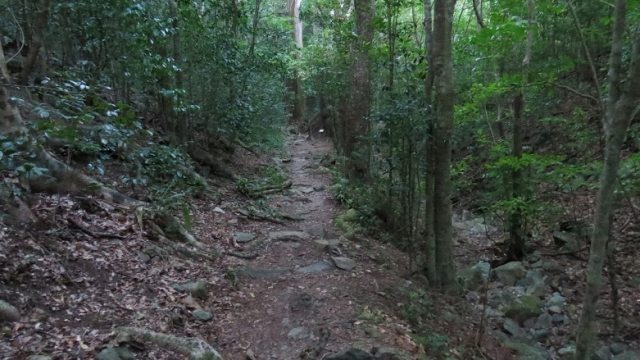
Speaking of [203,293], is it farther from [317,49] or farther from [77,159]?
[317,49]

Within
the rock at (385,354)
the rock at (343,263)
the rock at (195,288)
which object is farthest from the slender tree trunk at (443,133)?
the rock at (195,288)

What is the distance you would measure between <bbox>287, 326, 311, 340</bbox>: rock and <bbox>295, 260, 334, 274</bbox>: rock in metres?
1.59

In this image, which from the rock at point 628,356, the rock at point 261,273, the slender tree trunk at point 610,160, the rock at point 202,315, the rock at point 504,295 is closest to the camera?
the slender tree trunk at point 610,160

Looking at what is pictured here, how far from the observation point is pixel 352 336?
16.6 feet

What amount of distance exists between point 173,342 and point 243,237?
12.2ft

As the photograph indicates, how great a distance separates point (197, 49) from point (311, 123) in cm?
1407

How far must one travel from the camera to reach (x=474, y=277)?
862cm

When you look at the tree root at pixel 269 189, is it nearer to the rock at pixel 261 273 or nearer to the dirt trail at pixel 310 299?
the dirt trail at pixel 310 299

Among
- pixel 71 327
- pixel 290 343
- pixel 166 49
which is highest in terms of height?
pixel 166 49

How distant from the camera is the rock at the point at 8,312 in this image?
3.75 metres

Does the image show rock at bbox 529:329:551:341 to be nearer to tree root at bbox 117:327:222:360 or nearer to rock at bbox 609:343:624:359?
rock at bbox 609:343:624:359

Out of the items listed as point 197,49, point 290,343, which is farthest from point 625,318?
point 197,49

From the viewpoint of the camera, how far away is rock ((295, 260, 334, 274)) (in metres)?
6.87

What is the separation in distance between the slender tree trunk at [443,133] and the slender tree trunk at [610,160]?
2.29 meters
